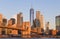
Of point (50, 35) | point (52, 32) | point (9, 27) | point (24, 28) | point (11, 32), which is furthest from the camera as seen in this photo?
point (52, 32)

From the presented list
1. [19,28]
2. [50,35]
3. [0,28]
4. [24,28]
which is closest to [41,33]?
[50,35]

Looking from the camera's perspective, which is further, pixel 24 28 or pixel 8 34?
pixel 24 28

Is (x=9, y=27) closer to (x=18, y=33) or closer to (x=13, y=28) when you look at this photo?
(x=13, y=28)

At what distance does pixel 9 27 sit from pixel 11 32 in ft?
26.1

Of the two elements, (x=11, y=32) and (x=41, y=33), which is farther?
(x=41, y=33)

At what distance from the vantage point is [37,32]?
134m

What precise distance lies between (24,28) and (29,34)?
→ 4637mm

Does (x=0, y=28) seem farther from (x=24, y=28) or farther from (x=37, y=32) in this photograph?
(x=37, y=32)

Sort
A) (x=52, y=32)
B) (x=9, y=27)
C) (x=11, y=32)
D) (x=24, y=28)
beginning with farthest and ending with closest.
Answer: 1. (x=52, y=32)
2. (x=24, y=28)
3. (x=11, y=32)
4. (x=9, y=27)

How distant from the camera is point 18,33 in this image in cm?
12425

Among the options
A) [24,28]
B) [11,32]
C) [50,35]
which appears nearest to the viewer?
[11,32]

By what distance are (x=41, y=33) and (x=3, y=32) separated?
1185 inches

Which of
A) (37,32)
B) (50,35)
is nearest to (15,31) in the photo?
(37,32)

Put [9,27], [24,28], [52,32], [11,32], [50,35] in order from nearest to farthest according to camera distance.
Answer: [9,27] < [11,32] < [24,28] < [50,35] < [52,32]
